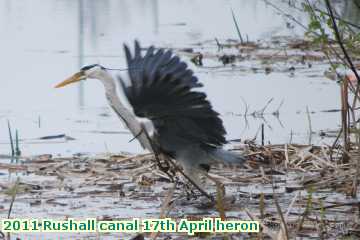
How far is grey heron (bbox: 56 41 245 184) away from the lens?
6.75m

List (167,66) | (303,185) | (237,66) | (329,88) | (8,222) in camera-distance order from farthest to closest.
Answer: (237,66) → (329,88) → (303,185) → (167,66) → (8,222)

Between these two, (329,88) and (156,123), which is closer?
(156,123)

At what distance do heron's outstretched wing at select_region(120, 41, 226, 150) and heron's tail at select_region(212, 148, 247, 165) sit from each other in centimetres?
9

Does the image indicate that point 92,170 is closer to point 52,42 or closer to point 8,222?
point 8,222

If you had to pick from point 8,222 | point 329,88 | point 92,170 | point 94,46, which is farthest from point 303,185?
point 94,46

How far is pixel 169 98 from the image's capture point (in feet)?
22.2

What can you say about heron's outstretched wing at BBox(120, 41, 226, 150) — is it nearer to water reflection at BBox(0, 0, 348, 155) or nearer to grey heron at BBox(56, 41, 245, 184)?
grey heron at BBox(56, 41, 245, 184)

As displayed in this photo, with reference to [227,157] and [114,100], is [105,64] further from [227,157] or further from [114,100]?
[227,157]

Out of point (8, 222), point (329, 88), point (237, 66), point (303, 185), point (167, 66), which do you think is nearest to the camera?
point (8, 222)

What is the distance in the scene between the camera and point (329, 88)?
11.6 m

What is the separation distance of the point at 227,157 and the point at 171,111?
48 cm

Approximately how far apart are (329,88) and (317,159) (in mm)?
4029

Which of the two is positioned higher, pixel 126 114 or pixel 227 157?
pixel 126 114

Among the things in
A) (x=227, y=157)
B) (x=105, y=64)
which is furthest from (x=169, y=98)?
(x=105, y=64)
